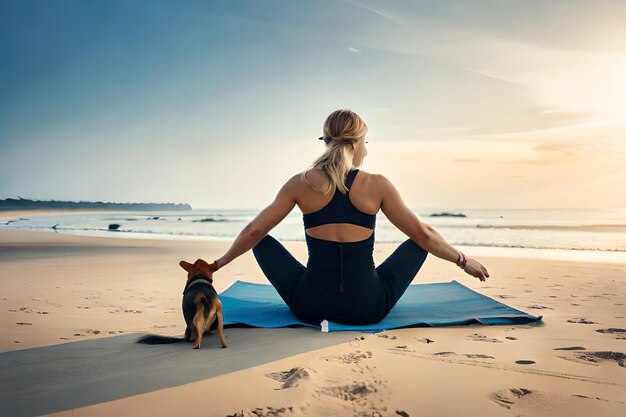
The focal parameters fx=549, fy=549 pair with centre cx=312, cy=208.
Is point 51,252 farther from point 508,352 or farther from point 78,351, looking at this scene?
point 508,352

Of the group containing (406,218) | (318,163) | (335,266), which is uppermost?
(318,163)

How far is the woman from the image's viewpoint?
3.61m

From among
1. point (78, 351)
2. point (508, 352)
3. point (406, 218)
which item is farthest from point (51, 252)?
point (508, 352)

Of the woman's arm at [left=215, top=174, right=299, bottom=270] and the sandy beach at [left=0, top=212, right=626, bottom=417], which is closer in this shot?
the sandy beach at [left=0, top=212, right=626, bottom=417]

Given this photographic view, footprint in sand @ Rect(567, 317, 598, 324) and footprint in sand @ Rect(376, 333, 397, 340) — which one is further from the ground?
footprint in sand @ Rect(567, 317, 598, 324)

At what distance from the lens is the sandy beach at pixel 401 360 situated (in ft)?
7.72

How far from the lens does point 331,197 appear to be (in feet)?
11.8

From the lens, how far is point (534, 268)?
8.23m

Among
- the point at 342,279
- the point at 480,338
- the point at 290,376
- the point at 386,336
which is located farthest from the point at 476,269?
the point at 290,376

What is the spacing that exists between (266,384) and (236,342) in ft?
3.08

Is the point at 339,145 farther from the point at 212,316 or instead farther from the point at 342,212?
the point at 212,316

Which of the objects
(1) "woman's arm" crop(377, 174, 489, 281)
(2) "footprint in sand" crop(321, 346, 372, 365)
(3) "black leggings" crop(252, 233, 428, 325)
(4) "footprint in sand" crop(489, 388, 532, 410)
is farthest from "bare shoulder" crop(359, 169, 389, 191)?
(4) "footprint in sand" crop(489, 388, 532, 410)

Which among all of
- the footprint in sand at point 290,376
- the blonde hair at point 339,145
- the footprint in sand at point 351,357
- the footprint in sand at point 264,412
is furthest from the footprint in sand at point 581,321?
the footprint in sand at point 264,412

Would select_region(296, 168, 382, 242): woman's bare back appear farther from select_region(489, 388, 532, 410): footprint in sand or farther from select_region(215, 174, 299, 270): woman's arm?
select_region(489, 388, 532, 410): footprint in sand
